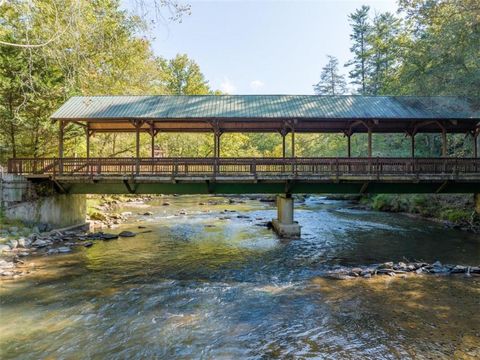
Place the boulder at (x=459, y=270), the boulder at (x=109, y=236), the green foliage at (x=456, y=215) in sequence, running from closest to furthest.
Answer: the boulder at (x=459, y=270) < the boulder at (x=109, y=236) < the green foliage at (x=456, y=215)

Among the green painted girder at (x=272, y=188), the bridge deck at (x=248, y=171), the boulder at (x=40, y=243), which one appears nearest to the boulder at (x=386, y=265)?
the bridge deck at (x=248, y=171)

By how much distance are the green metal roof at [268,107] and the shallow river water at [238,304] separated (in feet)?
22.0

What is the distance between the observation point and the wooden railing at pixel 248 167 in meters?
16.9

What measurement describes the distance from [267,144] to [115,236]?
49.6 m

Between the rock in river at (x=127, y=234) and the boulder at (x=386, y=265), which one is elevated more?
the rock in river at (x=127, y=234)

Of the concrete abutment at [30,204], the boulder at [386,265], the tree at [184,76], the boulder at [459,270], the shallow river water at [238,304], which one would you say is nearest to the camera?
the shallow river water at [238,304]

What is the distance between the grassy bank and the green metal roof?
6.83 m

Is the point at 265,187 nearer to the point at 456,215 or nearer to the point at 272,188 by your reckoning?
the point at 272,188

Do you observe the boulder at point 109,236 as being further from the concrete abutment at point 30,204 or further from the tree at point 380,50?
the tree at point 380,50

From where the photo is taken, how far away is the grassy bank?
2070cm

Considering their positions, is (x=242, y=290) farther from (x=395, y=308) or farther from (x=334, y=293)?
(x=395, y=308)

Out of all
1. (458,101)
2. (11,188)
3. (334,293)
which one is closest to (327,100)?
(458,101)

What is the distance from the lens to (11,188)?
1647 cm

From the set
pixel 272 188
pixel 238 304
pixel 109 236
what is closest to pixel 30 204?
pixel 109 236
